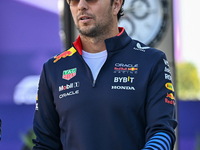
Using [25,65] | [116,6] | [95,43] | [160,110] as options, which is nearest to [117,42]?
[95,43]

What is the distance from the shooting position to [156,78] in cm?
144

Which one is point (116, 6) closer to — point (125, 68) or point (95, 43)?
point (95, 43)

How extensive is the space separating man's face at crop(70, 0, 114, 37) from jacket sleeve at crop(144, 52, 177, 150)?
1.05 ft

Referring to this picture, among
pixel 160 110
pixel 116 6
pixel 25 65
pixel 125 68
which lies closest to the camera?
pixel 160 110

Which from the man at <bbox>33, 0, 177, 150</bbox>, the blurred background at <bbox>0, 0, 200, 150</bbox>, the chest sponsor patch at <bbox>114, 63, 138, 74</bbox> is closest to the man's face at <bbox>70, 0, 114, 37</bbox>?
the man at <bbox>33, 0, 177, 150</bbox>

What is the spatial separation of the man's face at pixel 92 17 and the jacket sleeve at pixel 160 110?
319mm

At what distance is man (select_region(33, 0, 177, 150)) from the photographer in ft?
4.56

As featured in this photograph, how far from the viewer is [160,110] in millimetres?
1371

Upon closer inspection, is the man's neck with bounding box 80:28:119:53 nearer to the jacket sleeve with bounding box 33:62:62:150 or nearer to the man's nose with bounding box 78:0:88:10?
the man's nose with bounding box 78:0:88:10

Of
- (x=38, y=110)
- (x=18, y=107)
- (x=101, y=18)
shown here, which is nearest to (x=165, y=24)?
(x=101, y=18)

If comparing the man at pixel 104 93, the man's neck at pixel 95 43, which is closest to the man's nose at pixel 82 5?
the man at pixel 104 93

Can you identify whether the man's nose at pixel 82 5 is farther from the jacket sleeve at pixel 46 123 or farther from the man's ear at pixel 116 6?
the jacket sleeve at pixel 46 123

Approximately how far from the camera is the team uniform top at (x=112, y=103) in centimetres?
139

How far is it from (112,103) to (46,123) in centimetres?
39
